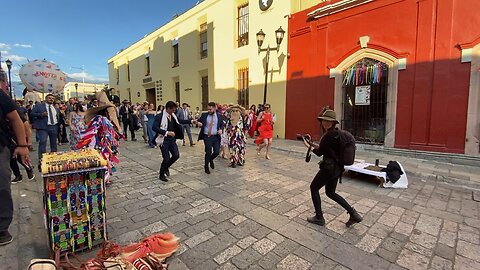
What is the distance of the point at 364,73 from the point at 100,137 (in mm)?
8104

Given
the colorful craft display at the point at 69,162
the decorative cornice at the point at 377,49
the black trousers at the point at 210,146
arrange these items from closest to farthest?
the colorful craft display at the point at 69,162 < the black trousers at the point at 210,146 < the decorative cornice at the point at 377,49

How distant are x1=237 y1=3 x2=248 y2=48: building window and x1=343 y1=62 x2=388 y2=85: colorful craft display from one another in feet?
20.6

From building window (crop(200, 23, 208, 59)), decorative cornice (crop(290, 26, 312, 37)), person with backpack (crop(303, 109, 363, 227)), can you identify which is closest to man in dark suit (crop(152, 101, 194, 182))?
person with backpack (crop(303, 109, 363, 227))

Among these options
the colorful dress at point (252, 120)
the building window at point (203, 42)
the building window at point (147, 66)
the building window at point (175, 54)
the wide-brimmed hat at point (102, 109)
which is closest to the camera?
the wide-brimmed hat at point (102, 109)

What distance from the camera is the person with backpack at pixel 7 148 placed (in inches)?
111

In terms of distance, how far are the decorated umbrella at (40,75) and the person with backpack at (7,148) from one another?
30.7 feet

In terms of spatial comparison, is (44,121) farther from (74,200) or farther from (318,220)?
(318,220)

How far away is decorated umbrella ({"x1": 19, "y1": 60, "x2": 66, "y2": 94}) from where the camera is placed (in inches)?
405

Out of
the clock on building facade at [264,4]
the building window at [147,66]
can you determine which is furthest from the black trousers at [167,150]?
the building window at [147,66]

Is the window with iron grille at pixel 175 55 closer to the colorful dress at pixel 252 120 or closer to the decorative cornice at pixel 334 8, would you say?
the colorful dress at pixel 252 120

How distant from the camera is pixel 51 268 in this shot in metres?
1.96

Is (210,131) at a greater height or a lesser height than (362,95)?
lesser

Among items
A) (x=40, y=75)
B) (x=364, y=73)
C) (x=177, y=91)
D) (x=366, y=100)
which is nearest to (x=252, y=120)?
(x=366, y=100)

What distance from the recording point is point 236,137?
277 inches
